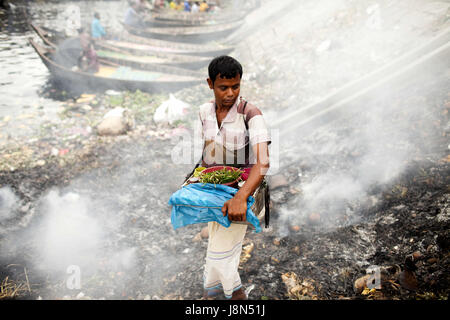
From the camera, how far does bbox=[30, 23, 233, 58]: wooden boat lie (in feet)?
33.3

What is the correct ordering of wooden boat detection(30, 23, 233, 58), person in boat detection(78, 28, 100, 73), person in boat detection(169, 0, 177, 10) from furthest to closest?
person in boat detection(169, 0, 177, 10)
wooden boat detection(30, 23, 233, 58)
person in boat detection(78, 28, 100, 73)

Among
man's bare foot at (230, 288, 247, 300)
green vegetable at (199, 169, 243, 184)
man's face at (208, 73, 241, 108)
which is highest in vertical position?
man's face at (208, 73, 241, 108)

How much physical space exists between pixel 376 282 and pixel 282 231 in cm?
114

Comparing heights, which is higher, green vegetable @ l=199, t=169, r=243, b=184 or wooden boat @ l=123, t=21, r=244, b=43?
wooden boat @ l=123, t=21, r=244, b=43

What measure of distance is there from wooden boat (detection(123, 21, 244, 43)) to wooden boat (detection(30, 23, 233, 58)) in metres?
1.76

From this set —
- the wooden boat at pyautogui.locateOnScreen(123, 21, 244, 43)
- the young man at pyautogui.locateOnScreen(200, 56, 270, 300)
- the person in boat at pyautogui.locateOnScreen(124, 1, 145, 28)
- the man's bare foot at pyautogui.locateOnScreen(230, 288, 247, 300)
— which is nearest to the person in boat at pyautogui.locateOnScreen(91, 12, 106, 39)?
the wooden boat at pyautogui.locateOnScreen(123, 21, 244, 43)

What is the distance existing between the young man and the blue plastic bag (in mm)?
87

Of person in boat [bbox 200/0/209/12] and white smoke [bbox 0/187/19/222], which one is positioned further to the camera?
person in boat [bbox 200/0/209/12]

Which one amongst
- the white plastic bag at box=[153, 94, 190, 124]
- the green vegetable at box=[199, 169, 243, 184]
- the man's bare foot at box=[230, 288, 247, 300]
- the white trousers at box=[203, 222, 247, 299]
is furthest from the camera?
the white plastic bag at box=[153, 94, 190, 124]

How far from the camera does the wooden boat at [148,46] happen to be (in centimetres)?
1014

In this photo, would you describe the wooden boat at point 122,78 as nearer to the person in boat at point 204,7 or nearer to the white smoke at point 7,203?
the white smoke at point 7,203

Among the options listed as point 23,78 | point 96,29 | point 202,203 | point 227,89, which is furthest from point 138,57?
point 202,203

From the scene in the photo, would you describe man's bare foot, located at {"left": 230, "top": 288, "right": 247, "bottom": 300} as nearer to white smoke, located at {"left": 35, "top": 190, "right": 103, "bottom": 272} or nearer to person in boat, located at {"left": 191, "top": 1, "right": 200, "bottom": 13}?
white smoke, located at {"left": 35, "top": 190, "right": 103, "bottom": 272}
